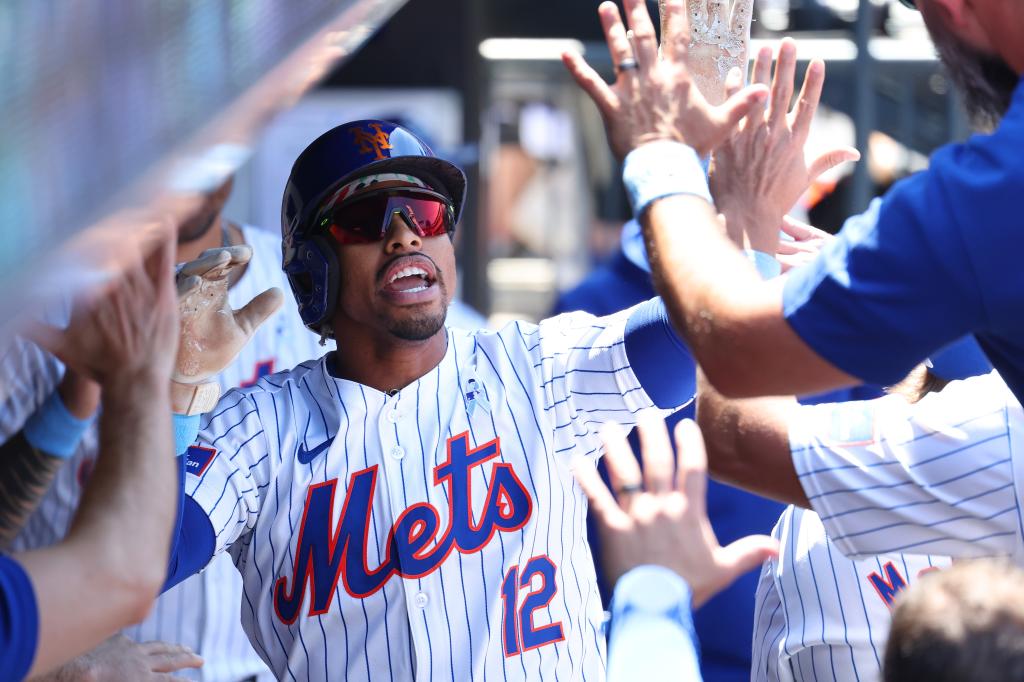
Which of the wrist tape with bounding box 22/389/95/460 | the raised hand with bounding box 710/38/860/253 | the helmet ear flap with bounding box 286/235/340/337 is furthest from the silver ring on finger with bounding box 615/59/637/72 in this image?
the wrist tape with bounding box 22/389/95/460

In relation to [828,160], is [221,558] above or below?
below

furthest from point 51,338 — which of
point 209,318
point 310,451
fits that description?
point 310,451

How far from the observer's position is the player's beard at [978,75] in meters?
A: 1.63

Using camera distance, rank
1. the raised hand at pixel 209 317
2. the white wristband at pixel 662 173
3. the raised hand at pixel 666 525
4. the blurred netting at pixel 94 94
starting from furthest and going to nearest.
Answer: the raised hand at pixel 209 317 → the white wristband at pixel 662 173 → the raised hand at pixel 666 525 → the blurred netting at pixel 94 94

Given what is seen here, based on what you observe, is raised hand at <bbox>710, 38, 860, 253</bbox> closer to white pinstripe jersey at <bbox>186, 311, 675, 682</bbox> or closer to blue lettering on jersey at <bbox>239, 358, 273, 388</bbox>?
white pinstripe jersey at <bbox>186, 311, 675, 682</bbox>

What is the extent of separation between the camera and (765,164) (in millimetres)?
1941

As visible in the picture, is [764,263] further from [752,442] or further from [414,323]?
[414,323]

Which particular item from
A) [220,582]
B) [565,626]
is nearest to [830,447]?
[565,626]

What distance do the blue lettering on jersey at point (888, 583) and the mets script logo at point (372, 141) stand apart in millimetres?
1212

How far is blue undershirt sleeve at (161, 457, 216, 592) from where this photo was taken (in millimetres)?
2123

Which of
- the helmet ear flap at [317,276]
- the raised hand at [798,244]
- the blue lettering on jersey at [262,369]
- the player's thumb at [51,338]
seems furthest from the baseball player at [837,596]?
the blue lettering on jersey at [262,369]

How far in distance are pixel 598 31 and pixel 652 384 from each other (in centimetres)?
367

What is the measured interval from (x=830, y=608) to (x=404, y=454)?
0.82 meters

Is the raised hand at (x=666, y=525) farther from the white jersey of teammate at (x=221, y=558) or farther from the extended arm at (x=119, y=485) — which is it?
the white jersey of teammate at (x=221, y=558)
